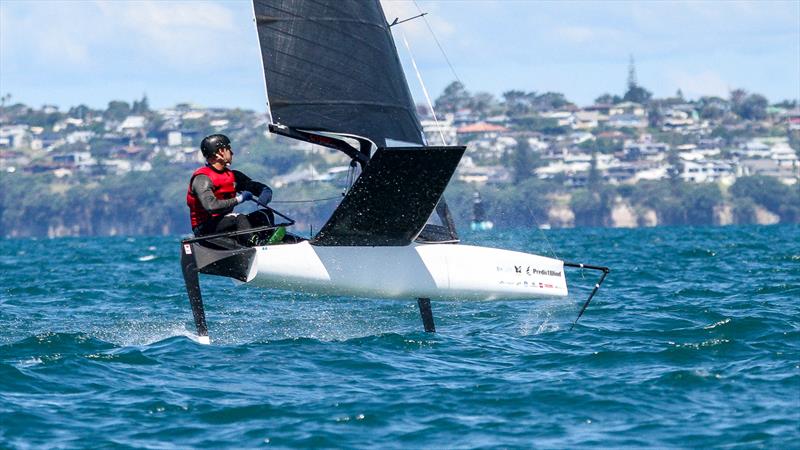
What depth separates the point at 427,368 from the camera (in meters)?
10.4

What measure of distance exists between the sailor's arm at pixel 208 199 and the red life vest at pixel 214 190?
0.37ft

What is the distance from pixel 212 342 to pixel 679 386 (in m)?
4.20

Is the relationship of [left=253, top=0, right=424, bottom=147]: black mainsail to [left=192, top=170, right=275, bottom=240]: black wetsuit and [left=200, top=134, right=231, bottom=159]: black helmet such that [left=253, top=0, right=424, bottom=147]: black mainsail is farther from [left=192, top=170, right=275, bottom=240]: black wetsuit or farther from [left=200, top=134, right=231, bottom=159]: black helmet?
[left=192, top=170, right=275, bottom=240]: black wetsuit

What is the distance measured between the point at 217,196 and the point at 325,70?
1463mm

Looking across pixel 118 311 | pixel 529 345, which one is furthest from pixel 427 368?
pixel 118 311

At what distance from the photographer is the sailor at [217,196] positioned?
1141cm

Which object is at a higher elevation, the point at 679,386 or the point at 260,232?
the point at 260,232

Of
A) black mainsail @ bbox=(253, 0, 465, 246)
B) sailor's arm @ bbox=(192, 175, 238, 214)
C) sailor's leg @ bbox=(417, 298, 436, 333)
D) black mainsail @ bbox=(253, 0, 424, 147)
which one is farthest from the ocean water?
black mainsail @ bbox=(253, 0, 424, 147)

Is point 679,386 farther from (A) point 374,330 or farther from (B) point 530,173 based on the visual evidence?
(B) point 530,173

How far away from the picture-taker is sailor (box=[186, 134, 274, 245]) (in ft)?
37.4

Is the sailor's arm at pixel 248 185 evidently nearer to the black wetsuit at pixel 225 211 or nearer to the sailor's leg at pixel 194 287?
the black wetsuit at pixel 225 211

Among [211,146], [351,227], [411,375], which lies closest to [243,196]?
[211,146]

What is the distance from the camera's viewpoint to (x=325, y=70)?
12180 mm

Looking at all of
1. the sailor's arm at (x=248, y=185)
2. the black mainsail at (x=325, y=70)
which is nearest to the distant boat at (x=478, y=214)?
the black mainsail at (x=325, y=70)
